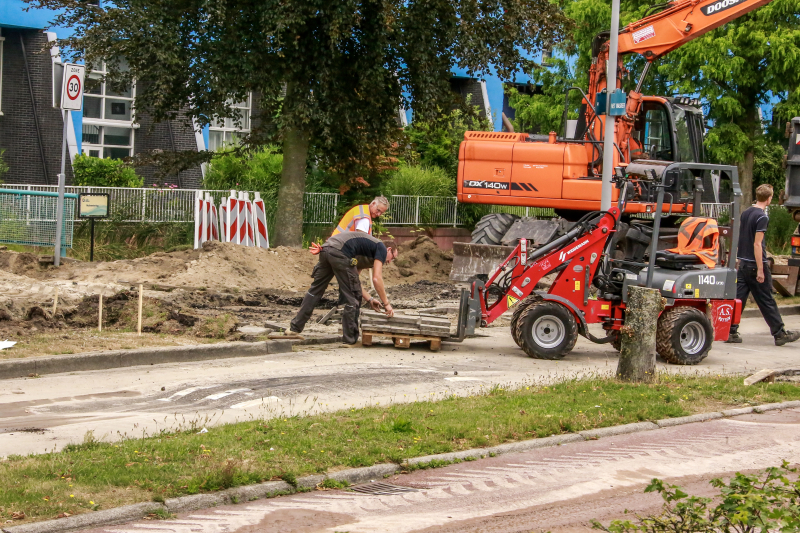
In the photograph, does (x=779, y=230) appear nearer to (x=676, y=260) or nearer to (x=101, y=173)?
(x=676, y=260)

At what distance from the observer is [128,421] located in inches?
324

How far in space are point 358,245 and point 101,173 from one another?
589 inches

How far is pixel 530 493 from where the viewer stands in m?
6.74

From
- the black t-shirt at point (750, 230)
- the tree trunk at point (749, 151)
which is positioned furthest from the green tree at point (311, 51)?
the tree trunk at point (749, 151)

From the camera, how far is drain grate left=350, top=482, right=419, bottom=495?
6.62 meters

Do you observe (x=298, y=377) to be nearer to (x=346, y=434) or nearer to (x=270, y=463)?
(x=346, y=434)

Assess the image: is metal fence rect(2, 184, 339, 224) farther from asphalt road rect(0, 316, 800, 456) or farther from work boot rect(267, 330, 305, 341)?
asphalt road rect(0, 316, 800, 456)

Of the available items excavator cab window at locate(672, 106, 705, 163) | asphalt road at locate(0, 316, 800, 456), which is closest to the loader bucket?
excavator cab window at locate(672, 106, 705, 163)

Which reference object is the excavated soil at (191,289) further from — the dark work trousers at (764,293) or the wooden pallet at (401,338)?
the dark work trousers at (764,293)

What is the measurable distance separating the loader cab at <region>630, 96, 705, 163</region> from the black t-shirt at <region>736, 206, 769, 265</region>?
5012 mm

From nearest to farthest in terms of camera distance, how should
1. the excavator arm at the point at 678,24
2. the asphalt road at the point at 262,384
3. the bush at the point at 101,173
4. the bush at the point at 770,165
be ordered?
the asphalt road at the point at 262,384 → the excavator arm at the point at 678,24 → the bush at the point at 101,173 → the bush at the point at 770,165

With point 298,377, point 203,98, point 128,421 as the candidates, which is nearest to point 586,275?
point 298,377

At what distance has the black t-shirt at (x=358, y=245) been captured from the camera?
12820 mm

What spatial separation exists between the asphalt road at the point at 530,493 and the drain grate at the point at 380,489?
0.20 feet
